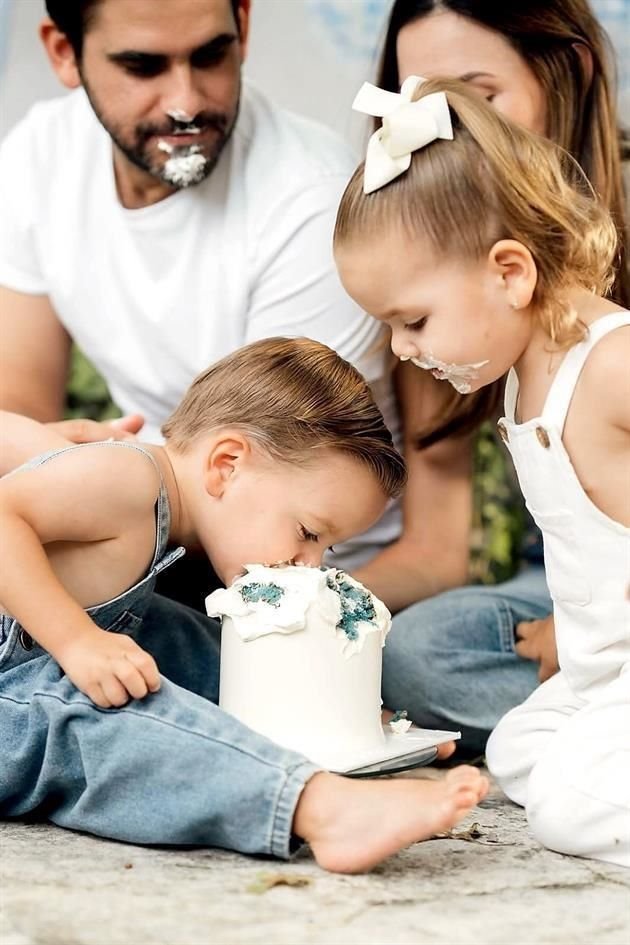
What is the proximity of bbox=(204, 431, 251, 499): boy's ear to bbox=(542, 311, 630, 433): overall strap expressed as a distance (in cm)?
40

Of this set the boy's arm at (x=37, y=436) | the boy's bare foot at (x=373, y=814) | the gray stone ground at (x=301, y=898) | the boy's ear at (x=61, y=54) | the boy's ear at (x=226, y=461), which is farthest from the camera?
the boy's ear at (x=61, y=54)

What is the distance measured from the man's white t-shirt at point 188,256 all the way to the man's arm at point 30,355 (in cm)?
3

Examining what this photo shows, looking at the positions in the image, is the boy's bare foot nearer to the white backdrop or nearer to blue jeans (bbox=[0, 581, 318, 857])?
blue jeans (bbox=[0, 581, 318, 857])

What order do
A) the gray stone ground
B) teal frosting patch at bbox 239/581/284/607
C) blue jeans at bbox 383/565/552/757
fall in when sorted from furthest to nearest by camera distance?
blue jeans at bbox 383/565/552/757, teal frosting patch at bbox 239/581/284/607, the gray stone ground

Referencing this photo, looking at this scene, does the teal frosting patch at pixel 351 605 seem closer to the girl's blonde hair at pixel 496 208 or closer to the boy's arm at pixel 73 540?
the boy's arm at pixel 73 540

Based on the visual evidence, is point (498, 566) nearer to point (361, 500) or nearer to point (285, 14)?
point (361, 500)

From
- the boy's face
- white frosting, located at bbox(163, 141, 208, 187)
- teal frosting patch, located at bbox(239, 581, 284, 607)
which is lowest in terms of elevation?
teal frosting patch, located at bbox(239, 581, 284, 607)

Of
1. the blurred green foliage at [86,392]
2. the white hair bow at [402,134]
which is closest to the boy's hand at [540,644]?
the white hair bow at [402,134]

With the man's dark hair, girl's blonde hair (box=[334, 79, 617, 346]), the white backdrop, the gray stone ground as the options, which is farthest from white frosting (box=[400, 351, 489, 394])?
the white backdrop

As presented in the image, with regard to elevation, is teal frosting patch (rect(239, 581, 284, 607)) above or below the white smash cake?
above

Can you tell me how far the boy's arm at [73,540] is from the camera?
1.50m

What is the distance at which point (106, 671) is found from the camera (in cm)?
150

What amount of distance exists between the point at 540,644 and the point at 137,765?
0.78m

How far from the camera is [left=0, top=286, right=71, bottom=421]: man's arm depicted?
92.0 inches
